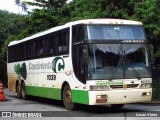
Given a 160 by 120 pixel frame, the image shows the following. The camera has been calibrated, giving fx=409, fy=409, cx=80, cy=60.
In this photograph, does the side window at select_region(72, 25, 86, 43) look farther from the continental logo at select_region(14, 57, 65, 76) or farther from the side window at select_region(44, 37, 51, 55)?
the side window at select_region(44, 37, 51, 55)

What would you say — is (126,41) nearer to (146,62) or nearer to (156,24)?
(146,62)

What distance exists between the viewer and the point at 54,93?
1841cm

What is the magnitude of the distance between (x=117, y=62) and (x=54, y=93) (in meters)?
4.51

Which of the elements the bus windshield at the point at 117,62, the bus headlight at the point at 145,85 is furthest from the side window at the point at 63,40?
the bus headlight at the point at 145,85

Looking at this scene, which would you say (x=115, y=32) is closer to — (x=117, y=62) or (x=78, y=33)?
(x=117, y=62)

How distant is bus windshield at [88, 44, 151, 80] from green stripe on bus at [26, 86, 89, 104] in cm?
83

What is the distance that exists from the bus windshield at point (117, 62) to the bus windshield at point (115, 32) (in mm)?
340

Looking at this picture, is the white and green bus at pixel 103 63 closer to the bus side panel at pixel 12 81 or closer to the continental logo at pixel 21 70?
the continental logo at pixel 21 70

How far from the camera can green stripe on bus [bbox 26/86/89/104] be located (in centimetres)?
1501

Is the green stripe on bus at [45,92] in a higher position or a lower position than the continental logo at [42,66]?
lower

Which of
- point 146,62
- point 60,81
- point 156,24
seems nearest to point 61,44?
point 60,81

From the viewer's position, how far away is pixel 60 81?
17.6 meters

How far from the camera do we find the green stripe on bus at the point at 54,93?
1501 centimetres

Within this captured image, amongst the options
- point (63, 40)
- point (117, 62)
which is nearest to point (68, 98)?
point (63, 40)
